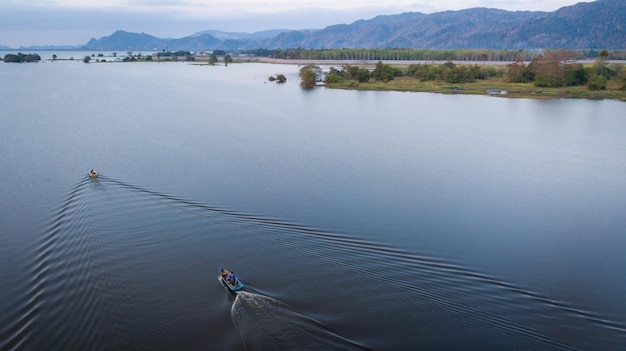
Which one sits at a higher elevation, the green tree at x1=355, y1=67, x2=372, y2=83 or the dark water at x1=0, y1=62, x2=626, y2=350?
the green tree at x1=355, y1=67, x2=372, y2=83

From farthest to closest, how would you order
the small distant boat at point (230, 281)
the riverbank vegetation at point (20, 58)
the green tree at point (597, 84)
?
1. the riverbank vegetation at point (20, 58)
2. the green tree at point (597, 84)
3. the small distant boat at point (230, 281)

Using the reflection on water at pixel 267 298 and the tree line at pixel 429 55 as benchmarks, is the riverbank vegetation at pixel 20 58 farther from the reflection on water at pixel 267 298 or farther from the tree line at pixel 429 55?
the reflection on water at pixel 267 298

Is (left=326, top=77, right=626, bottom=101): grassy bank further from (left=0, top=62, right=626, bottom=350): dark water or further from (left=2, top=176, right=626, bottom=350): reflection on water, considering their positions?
(left=2, top=176, right=626, bottom=350): reflection on water

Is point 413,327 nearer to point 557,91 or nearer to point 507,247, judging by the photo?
point 507,247

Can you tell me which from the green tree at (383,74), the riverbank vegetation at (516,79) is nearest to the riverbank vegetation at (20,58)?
the riverbank vegetation at (516,79)

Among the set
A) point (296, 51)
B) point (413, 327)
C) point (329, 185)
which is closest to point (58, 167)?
point (329, 185)

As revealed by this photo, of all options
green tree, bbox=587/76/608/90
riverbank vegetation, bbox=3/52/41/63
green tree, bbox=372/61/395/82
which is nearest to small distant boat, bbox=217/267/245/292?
green tree, bbox=587/76/608/90

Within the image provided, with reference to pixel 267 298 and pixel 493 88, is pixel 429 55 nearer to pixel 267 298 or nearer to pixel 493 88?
pixel 493 88
